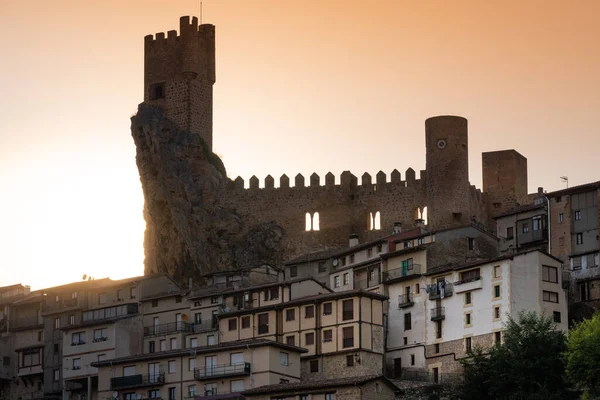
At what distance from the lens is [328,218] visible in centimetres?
11062

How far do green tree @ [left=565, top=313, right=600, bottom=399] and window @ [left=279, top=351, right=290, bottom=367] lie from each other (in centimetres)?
1568

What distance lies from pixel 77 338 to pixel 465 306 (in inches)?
966

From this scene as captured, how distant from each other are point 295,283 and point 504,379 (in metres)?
18.3

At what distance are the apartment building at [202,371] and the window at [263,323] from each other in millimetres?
3113

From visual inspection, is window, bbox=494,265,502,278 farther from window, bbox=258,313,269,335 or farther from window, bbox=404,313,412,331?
window, bbox=258,313,269,335

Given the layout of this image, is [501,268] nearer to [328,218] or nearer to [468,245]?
[468,245]

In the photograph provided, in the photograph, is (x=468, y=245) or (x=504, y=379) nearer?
(x=504, y=379)

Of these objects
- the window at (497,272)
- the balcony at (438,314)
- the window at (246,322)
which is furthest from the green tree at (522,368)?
the window at (246,322)

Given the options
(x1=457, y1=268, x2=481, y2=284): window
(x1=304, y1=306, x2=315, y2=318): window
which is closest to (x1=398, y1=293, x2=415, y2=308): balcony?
(x1=457, y1=268, x2=481, y2=284): window

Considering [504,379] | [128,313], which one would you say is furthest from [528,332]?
[128,313]

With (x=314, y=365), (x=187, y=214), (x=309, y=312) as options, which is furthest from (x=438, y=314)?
(x=187, y=214)

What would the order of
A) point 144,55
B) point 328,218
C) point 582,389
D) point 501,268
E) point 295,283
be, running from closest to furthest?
point 582,389, point 501,268, point 295,283, point 328,218, point 144,55

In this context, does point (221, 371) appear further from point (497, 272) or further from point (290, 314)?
point (497, 272)

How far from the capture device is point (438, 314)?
86.1 metres
